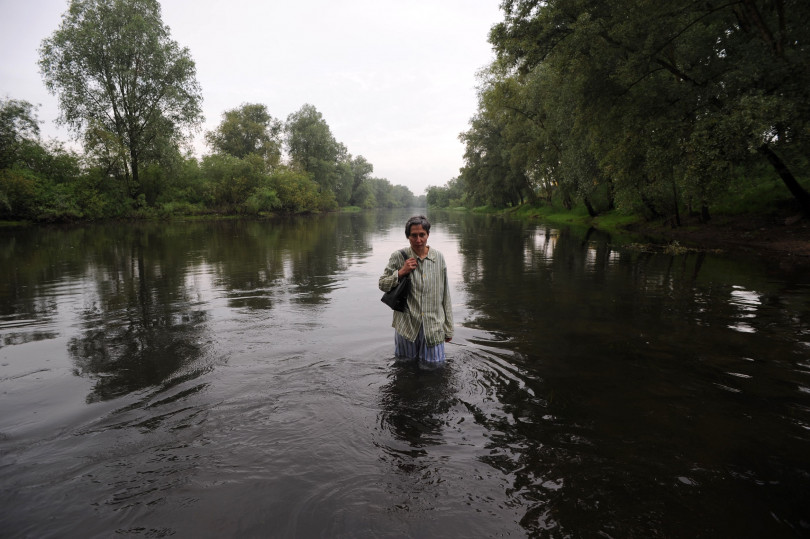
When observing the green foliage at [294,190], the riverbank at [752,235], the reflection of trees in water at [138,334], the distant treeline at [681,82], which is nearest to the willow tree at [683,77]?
the distant treeline at [681,82]

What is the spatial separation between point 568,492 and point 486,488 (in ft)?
2.34

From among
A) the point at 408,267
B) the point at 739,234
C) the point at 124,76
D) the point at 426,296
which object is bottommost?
the point at 426,296

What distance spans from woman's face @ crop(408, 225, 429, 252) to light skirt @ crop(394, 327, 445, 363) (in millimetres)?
1135

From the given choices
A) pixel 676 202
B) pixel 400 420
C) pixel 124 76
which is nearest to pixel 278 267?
pixel 400 420

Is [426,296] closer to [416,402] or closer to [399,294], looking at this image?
[399,294]

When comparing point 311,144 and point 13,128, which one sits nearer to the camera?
point 13,128

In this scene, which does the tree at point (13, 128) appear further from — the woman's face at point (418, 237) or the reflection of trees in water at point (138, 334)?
the woman's face at point (418, 237)

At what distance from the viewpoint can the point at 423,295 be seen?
5234 millimetres

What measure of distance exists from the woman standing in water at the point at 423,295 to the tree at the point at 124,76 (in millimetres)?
47539

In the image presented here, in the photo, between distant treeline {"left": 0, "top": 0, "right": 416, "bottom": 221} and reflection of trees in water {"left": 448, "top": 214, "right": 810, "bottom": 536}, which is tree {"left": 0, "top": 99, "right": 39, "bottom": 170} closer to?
distant treeline {"left": 0, "top": 0, "right": 416, "bottom": 221}

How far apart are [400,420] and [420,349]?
1193mm

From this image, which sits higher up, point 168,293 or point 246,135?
point 246,135

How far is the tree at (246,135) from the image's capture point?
76500 millimetres

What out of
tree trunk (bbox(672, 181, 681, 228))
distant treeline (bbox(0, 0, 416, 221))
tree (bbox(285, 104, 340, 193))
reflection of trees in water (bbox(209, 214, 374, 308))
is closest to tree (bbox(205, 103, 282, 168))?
tree (bbox(285, 104, 340, 193))
